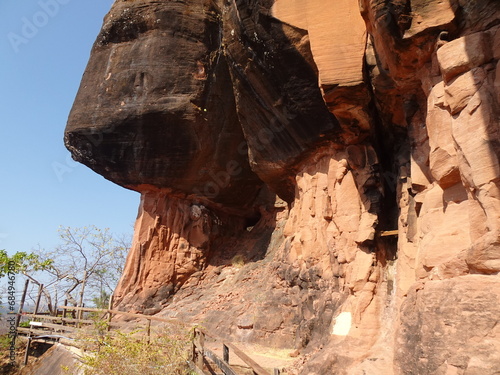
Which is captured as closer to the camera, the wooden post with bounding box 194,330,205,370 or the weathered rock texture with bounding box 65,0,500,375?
the weathered rock texture with bounding box 65,0,500,375

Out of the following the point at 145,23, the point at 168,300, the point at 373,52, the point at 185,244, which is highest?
the point at 145,23

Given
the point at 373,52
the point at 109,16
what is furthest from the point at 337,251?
the point at 109,16

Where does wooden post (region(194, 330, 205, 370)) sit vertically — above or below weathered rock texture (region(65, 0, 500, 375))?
below

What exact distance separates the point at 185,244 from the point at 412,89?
34.7ft

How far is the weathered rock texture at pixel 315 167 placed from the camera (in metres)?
3.98

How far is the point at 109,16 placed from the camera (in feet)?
43.8

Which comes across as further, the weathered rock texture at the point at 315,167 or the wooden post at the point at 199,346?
the wooden post at the point at 199,346

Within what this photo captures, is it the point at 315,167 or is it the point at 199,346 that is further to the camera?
the point at 315,167

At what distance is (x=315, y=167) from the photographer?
29.7 feet

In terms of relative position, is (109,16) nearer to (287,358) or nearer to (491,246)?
(287,358)

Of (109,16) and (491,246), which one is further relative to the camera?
(109,16)

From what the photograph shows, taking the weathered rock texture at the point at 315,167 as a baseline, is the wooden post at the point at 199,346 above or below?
below

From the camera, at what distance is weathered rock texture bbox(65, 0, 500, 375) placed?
157 inches

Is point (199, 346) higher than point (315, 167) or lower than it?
lower
